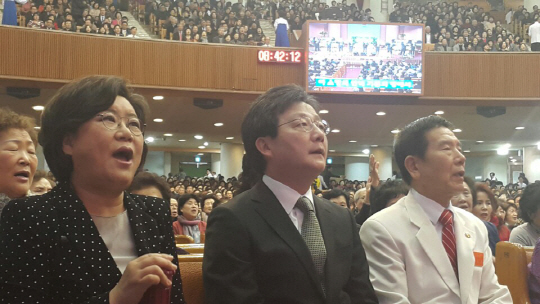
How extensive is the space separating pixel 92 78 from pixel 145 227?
0.43 metres

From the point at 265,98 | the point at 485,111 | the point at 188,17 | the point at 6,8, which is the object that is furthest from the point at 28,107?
the point at 265,98

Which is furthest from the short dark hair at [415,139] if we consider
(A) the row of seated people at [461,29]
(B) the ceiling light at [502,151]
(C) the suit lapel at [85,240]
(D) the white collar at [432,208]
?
(B) the ceiling light at [502,151]

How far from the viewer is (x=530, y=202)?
12.7ft

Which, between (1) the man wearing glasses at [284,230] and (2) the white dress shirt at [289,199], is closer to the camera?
(1) the man wearing glasses at [284,230]

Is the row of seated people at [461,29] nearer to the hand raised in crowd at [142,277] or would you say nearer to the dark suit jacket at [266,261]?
the dark suit jacket at [266,261]

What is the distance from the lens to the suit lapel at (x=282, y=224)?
1.78 meters

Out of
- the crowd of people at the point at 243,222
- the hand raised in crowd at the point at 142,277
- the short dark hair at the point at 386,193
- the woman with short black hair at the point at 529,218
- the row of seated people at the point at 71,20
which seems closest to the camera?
the hand raised in crowd at the point at 142,277

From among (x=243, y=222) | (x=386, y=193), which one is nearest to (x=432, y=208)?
(x=243, y=222)

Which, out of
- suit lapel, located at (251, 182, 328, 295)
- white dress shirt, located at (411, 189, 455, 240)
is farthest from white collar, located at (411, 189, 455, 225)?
suit lapel, located at (251, 182, 328, 295)

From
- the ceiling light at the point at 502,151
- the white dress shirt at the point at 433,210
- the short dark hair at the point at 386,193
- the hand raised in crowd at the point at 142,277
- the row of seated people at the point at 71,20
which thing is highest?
the row of seated people at the point at 71,20

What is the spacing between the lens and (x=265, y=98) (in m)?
2.06

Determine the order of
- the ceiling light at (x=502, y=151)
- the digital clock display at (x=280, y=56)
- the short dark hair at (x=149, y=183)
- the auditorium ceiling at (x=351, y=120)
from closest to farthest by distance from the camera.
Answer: the short dark hair at (x=149, y=183), the digital clock display at (x=280, y=56), the auditorium ceiling at (x=351, y=120), the ceiling light at (x=502, y=151)

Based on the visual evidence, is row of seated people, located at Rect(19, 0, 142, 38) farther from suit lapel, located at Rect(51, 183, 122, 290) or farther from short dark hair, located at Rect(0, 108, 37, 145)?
suit lapel, located at Rect(51, 183, 122, 290)

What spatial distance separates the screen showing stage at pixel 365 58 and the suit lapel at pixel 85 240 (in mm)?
8939
